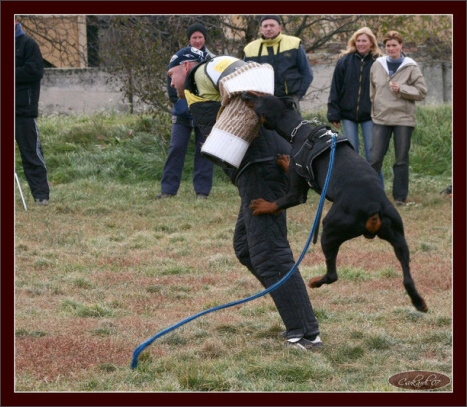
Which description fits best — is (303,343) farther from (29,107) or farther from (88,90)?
(88,90)

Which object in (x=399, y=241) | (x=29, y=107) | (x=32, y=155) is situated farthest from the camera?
(x=32, y=155)

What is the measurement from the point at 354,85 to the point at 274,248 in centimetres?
542

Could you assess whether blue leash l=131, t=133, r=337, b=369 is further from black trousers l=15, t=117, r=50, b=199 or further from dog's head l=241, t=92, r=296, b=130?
black trousers l=15, t=117, r=50, b=199

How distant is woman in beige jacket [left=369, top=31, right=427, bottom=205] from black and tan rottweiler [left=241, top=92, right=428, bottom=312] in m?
5.09

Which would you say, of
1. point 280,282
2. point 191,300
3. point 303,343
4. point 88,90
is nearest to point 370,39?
point 191,300

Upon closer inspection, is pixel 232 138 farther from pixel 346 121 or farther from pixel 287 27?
pixel 287 27

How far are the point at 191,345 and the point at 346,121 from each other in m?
5.49

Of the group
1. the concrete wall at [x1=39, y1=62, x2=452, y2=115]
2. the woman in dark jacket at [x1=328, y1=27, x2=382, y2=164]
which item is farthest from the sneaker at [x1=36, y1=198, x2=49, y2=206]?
the concrete wall at [x1=39, y1=62, x2=452, y2=115]

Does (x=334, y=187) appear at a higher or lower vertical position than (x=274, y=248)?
higher

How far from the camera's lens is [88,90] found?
15.1 meters

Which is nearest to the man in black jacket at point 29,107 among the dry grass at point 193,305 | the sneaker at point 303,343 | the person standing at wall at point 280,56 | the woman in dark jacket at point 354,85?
the dry grass at point 193,305

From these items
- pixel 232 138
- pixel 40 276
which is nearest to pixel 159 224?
pixel 40 276

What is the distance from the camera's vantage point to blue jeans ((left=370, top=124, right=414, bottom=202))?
1025 centimetres

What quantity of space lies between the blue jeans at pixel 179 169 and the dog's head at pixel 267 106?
18.9ft
